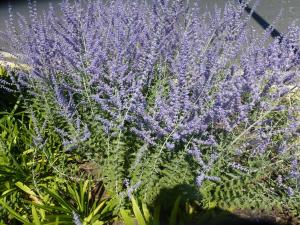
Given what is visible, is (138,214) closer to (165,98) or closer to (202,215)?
(202,215)

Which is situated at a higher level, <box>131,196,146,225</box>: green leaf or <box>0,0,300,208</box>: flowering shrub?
<box>0,0,300,208</box>: flowering shrub

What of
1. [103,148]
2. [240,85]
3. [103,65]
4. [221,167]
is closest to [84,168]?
[103,148]

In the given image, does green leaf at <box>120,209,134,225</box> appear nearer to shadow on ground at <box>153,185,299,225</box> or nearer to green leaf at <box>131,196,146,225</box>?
green leaf at <box>131,196,146,225</box>

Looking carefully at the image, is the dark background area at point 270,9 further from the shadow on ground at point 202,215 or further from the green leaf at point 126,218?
the green leaf at point 126,218

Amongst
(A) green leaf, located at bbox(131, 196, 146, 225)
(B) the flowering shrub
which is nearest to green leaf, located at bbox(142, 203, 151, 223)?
(A) green leaf, located at bbox(131, 196, 146, 225)

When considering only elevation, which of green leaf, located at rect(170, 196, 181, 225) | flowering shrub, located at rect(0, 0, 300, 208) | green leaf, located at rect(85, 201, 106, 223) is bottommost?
green leaf, located at rect(85, 201, 106, 223)

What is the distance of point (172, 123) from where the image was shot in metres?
2.56

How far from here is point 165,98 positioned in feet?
10.4

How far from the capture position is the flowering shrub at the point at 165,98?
2727 millimetres

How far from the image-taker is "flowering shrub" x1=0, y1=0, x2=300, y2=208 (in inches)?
107

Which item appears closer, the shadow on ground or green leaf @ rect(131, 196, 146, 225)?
green leaf @ rect(131, 196, 146, 225)

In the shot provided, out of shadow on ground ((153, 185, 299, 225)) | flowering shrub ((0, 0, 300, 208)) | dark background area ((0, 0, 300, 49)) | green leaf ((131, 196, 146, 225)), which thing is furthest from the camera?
dark background area ((0, 0, 300, 49))

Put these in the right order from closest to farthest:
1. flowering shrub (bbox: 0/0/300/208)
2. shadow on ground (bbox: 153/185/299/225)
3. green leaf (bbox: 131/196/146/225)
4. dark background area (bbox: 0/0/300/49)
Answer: flowering shrub (bbox: 0/0/300/208)
green leaf (bbox: 131/196/146/225)
shadow on ground (bbox: 153/185/299/225)
dark background area (bbox: 0/0/300/49)

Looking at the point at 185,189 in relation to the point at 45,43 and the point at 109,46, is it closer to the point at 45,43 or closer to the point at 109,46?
the point at 109,46
